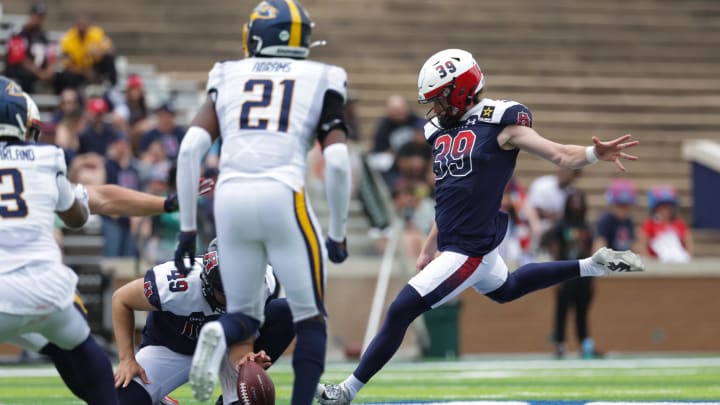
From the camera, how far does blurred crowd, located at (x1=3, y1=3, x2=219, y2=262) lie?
1428cm

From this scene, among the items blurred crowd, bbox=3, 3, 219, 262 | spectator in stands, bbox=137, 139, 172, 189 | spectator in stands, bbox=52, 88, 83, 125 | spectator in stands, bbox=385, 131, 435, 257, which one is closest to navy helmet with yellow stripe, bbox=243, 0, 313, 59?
blurred crowd, bbox=3, 3, 219, 262

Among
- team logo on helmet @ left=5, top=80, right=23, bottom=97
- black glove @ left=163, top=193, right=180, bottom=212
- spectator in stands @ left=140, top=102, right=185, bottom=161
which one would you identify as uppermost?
team logo on helmet @ left=5, top=80, right=23, bottom=97

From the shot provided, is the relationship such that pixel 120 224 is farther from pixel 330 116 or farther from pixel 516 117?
pixel 330 116

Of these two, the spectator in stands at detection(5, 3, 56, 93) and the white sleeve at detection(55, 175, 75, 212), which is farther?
the spectator in stands at detection(5, 3, 56, 93)

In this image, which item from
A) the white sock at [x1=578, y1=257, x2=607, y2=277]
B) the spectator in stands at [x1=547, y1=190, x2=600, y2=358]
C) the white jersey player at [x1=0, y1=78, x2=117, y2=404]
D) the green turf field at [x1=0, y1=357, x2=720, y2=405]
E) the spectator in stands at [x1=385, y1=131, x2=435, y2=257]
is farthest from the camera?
the spectator in stands at [x1=385, y1=131, x2=435, y2=257]

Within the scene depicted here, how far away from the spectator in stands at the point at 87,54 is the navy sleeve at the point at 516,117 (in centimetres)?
1025

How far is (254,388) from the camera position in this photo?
6.75 metres

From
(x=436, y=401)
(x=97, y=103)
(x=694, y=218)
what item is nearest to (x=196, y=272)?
(x=436, y=401)

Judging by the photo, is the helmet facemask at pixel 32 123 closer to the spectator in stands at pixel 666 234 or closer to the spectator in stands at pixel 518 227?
the spectator in stands at pixel 518 227

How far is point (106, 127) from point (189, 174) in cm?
960

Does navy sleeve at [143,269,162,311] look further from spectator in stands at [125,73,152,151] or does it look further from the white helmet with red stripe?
spectator in stands at [125,73,152,151]

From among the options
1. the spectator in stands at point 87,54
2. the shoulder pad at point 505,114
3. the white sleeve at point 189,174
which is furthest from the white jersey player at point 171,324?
the spectator in stands at point 87,54

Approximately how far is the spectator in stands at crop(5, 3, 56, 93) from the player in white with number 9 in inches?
436

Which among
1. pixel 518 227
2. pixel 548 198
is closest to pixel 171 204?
pixel 518 227
